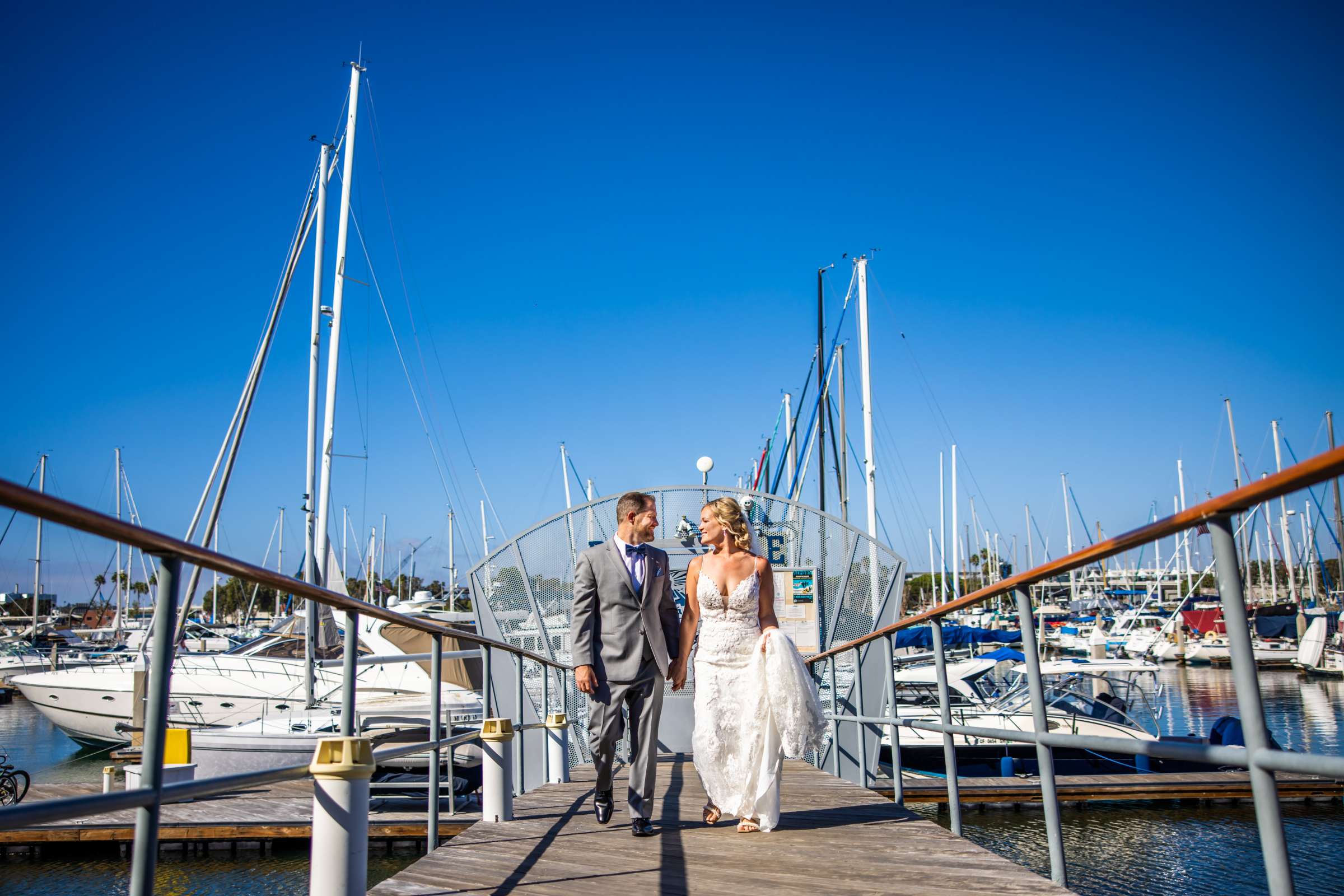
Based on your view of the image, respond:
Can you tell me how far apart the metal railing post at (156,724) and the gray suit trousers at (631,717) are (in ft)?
11.3

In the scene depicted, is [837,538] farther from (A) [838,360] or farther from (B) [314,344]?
(A) [838,360]

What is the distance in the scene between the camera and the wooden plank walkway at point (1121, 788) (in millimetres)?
13312

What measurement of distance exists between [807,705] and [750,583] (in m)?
0.72

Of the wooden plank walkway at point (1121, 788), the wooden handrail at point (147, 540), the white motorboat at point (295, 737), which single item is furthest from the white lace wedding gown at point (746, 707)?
the white motorboat at point (295, 737)

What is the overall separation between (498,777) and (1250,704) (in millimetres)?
4194

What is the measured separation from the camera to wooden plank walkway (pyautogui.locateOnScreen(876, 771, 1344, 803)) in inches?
524

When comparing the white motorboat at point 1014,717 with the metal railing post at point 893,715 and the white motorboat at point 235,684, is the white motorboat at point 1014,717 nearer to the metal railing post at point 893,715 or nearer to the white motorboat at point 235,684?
the metal railing post at point 893,715

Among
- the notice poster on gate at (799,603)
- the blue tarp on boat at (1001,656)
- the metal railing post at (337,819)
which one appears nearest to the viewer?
the metal railing post at (337,819)

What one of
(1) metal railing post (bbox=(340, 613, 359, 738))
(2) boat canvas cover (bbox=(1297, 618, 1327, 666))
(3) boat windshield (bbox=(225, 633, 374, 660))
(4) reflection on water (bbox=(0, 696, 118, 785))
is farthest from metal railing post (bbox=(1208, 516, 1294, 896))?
(2) boat canvas cover (bbox=(1297, 618, 1327, 666))

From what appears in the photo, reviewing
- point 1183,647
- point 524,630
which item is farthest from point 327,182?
point 1183,647

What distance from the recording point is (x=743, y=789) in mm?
5293

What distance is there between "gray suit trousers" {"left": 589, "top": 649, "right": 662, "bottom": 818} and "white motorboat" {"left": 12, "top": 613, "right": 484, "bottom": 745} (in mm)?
14895

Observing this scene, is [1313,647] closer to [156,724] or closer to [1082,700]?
[1082,700]

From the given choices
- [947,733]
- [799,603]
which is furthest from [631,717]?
[799,603]
